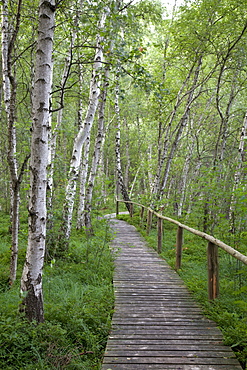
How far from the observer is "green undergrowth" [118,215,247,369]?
331 centimetres

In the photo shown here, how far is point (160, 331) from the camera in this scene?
3652mm

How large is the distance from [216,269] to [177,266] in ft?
7.32

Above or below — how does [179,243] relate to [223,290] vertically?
above

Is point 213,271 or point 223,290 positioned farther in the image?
point 223,290

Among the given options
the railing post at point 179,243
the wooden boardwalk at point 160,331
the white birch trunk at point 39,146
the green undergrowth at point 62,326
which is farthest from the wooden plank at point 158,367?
the railing post at point 179,243

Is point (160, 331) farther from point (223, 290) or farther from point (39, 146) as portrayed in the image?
point (39, 146)

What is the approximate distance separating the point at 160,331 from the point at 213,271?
4.45 ft

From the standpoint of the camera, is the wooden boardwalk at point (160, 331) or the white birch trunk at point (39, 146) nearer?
the wooden boardwalk at point (160, 331)

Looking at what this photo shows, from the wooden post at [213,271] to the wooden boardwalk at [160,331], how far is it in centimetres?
40

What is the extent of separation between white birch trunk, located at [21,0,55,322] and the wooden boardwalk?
138 cm

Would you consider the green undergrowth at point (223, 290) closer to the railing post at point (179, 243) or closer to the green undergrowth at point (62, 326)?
the railing post at point (179, 243)

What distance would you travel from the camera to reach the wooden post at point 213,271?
4.30 meters

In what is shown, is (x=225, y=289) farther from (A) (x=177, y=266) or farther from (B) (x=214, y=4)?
(B) (x=214, y=4)

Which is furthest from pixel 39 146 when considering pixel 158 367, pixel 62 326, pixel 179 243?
pixel 179 243
